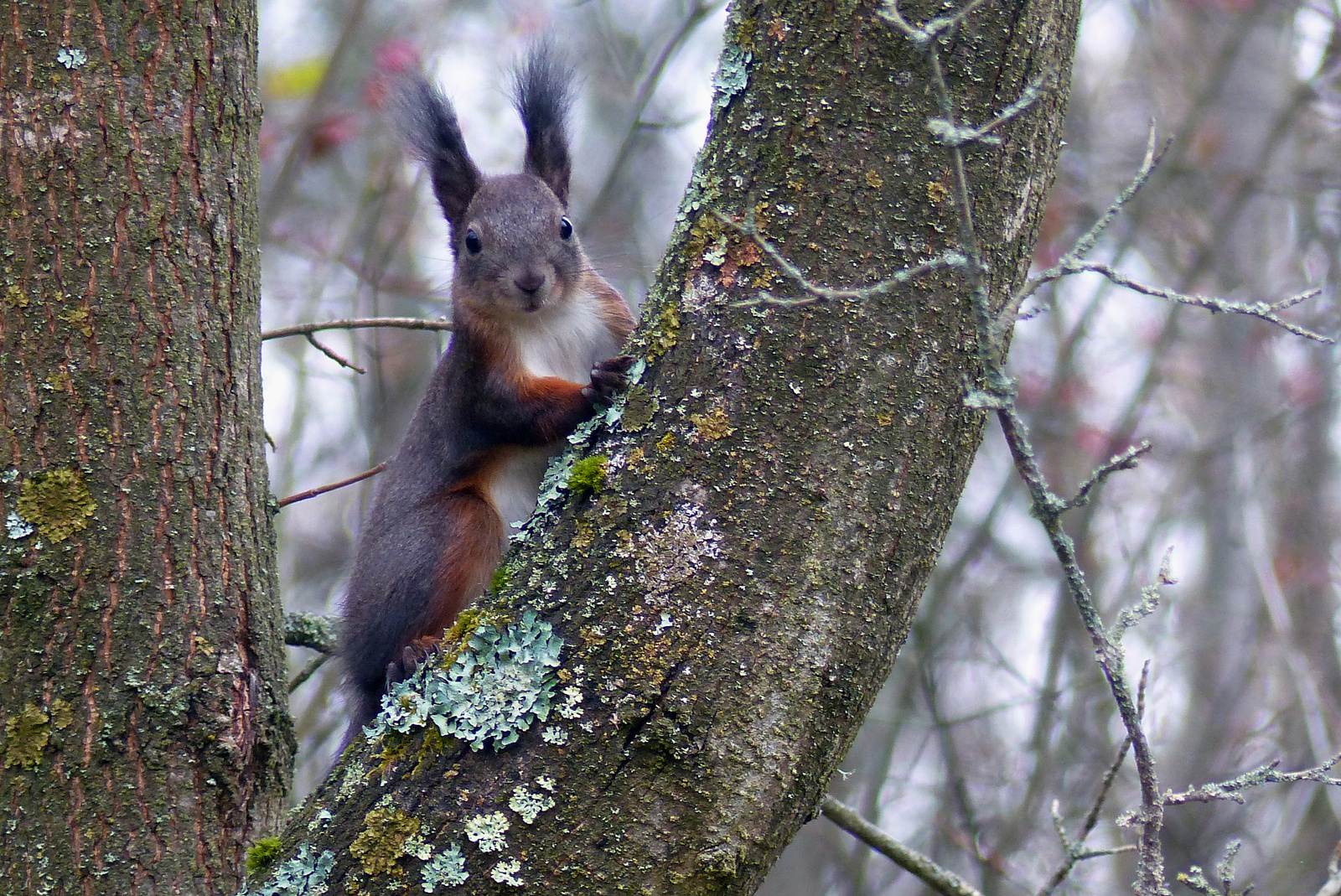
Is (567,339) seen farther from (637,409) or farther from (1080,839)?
(1080,839)

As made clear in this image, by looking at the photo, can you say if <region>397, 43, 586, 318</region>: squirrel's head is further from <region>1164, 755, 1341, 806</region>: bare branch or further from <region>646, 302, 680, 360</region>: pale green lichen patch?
<region>1164, 755, 1341, 806</region>: bare branch

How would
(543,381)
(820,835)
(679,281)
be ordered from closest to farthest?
1. (679,281)
2. (543,381)
3. (820,835)

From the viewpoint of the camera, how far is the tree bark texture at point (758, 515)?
5.36ft

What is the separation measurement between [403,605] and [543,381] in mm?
695

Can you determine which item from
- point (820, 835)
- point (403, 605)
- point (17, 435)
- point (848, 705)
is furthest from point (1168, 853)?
point (17, 435)

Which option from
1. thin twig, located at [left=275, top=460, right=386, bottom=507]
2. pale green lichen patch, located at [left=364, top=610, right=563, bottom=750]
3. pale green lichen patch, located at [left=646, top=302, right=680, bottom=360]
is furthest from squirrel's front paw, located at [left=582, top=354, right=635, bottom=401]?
thin twig, located at [left=275, top=460, right=386, bottom=507]

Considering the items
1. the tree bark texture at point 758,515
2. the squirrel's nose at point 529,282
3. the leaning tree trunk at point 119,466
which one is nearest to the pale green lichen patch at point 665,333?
the tree bark texture at point 758,515

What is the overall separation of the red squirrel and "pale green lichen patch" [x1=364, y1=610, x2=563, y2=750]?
1.06 m

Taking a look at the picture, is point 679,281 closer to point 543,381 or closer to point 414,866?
point 414,866

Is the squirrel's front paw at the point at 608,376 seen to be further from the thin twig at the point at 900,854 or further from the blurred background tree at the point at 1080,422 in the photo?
the blurred background tree at the point at 1080,422

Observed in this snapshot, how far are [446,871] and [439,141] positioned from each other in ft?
7.53

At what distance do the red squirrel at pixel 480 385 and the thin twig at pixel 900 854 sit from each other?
105 cm

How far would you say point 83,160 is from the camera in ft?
6.77

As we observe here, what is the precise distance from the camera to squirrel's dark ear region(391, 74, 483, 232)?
10.5ft
